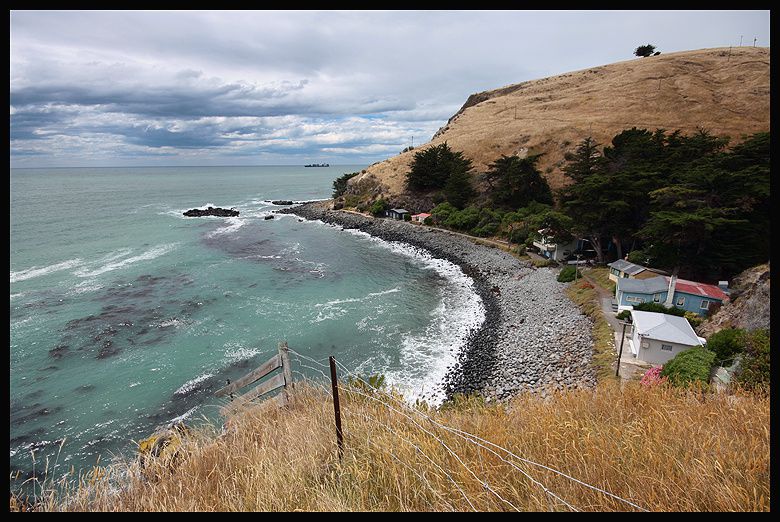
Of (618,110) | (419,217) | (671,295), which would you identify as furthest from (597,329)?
(618,110)

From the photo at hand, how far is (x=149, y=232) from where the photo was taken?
55.1 m

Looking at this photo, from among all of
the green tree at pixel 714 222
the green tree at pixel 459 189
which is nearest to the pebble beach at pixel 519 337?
the green tree at pixel 714 222

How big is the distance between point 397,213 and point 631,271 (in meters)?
39.2

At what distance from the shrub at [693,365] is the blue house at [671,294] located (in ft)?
25.6

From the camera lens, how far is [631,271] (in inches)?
1025

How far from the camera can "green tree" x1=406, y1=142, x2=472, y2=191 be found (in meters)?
62.8

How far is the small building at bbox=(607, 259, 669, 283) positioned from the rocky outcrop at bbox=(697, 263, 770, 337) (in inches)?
167

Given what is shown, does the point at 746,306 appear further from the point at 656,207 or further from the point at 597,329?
the point at 656,207

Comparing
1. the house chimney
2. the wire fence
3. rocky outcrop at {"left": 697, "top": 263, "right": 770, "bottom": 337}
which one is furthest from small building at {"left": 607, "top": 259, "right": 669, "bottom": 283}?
the wire fence

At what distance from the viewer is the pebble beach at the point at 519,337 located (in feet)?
58.4

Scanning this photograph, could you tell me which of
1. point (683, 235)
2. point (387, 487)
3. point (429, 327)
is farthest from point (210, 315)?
point (683, 235)

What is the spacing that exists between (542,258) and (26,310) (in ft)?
144

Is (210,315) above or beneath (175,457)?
beneath
